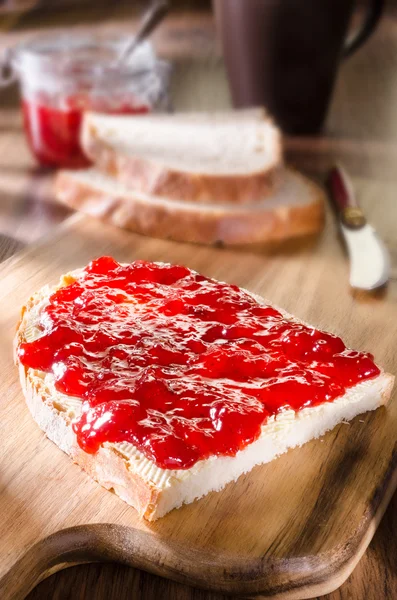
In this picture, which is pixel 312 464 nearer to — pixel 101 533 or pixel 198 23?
pixel 101 533

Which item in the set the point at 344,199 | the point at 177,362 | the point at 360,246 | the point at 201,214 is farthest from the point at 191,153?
the point at 177,362

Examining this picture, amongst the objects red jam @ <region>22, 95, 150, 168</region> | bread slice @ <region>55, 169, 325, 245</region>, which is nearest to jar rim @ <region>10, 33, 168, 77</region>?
red jam @ <region>22, 95, 150, 168</region>

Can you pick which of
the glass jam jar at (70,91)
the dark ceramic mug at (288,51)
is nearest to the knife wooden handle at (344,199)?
the dark ceramic mug at (288,51)

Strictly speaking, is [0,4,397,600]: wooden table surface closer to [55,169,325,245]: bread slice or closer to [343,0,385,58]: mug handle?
[55,169,325,245]: bread slice

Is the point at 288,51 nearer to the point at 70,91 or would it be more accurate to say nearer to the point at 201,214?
the point at 70,91

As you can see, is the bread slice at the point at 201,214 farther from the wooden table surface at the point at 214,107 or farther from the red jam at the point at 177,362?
the red jam at the point at 177,362
